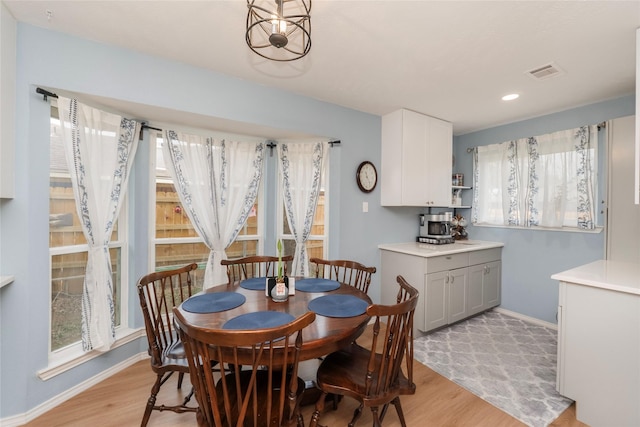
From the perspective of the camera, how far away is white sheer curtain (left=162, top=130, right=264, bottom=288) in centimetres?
250

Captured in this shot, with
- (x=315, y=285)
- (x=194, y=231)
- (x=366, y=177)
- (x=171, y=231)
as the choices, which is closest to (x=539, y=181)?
(x=366, y=177)

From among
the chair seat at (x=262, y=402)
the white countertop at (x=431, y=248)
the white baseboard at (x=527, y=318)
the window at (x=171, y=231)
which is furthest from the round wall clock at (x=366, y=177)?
the white baseboard at (x=527, y=318)

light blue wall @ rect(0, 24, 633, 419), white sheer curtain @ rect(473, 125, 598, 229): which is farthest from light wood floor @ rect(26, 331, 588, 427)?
white sheer curtain @ rect(473, 125, 598, 229)

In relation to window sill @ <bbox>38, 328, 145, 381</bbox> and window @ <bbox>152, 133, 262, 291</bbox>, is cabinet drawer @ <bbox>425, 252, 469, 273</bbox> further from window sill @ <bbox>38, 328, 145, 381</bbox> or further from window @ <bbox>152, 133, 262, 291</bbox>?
window sill @ <bbox>38, 328, 145, 381</bbox>

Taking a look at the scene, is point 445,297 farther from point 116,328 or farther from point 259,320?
point 116,328

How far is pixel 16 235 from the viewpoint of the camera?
1.69 metres

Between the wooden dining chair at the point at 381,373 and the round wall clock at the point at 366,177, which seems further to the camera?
the round wall clock at the point at 366,177

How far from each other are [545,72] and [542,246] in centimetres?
200

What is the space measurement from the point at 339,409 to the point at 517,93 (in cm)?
315

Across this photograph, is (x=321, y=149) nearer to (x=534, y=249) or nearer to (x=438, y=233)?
(x=438, y=233)

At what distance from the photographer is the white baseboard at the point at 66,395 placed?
1.66 metres

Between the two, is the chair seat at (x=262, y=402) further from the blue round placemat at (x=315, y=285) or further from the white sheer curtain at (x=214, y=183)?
the white sheer curtain at (x=214, y=183)

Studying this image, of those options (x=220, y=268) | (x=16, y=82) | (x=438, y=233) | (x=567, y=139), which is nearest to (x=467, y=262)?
(x=438, y=233)

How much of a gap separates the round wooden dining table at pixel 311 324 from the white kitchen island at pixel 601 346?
4.43 ft
